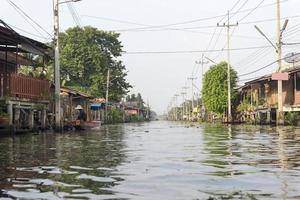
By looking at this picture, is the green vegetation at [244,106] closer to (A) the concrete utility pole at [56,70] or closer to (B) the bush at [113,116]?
(B) the bush at [113,116]

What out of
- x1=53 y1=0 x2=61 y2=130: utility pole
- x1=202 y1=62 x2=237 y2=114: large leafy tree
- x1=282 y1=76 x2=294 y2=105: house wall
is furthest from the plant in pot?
x1=202 y1=62 x2=237 y2=114: large leafy tree

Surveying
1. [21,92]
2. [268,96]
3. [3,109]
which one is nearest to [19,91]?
[21,92]

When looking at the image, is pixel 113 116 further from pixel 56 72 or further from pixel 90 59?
pixel 56 72

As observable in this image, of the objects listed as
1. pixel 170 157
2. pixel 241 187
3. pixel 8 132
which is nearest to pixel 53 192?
pixel 241 187

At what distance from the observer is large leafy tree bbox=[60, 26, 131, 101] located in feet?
203

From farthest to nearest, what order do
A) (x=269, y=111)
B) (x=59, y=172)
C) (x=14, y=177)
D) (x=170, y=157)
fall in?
(x=269, y=111) < (x=170, y=157) < (x=59, y=172) < (x=14, y=177)

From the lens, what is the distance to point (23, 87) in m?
28.3

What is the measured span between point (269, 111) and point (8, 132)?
26.0 meters

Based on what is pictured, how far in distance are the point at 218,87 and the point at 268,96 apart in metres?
13.3

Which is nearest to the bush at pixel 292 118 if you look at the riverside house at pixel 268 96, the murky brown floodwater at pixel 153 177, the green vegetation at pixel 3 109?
the riverside house at pixel 268 96

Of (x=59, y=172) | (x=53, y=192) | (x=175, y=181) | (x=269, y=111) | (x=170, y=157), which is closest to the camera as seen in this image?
(x=53, y=192)

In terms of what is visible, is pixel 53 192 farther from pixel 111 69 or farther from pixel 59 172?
pixel 111 69

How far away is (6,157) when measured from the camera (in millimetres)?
12414

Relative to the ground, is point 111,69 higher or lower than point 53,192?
higher
